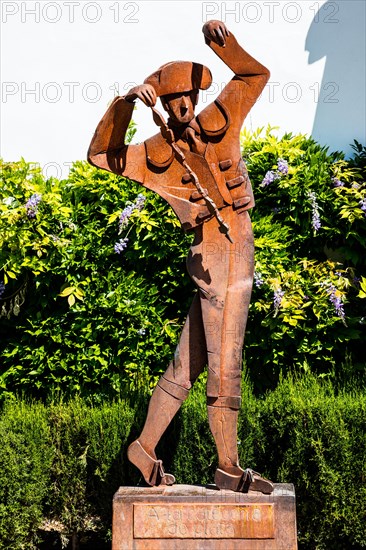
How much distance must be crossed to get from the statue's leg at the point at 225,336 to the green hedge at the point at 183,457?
39.5 inches

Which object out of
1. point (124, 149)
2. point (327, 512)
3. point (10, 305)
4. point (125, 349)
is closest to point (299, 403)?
A: point (327, 512)

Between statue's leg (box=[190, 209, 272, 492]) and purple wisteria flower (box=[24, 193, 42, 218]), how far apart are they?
2621 mm

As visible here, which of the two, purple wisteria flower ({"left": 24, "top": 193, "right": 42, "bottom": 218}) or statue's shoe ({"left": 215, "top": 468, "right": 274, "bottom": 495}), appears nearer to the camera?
statue's shoe ({"left": 215, "top": 468, "right": 274, "bottom": 495})

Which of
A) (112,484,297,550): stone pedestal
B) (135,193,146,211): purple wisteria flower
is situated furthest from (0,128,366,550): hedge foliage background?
(112,484,297,550): stone pedestal

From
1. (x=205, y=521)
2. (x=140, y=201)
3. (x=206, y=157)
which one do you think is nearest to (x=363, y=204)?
(x=140, y=201)

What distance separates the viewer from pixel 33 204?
306 inches

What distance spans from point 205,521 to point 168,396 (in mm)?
789

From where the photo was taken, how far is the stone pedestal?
536 centimetres

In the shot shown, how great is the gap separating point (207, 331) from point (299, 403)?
1.33 metres

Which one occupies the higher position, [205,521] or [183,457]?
[183,457]

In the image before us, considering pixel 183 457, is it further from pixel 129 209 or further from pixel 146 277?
pixel 129 209

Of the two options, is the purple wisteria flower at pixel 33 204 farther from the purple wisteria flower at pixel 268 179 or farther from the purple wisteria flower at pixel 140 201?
the purple wisteria flower at pixel 268 179

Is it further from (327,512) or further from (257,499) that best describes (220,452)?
(327,512)

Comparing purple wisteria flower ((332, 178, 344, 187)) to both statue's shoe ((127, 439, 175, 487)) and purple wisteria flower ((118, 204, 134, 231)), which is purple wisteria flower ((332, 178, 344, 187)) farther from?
statue's shoe ((127, 439, 175, 487))
